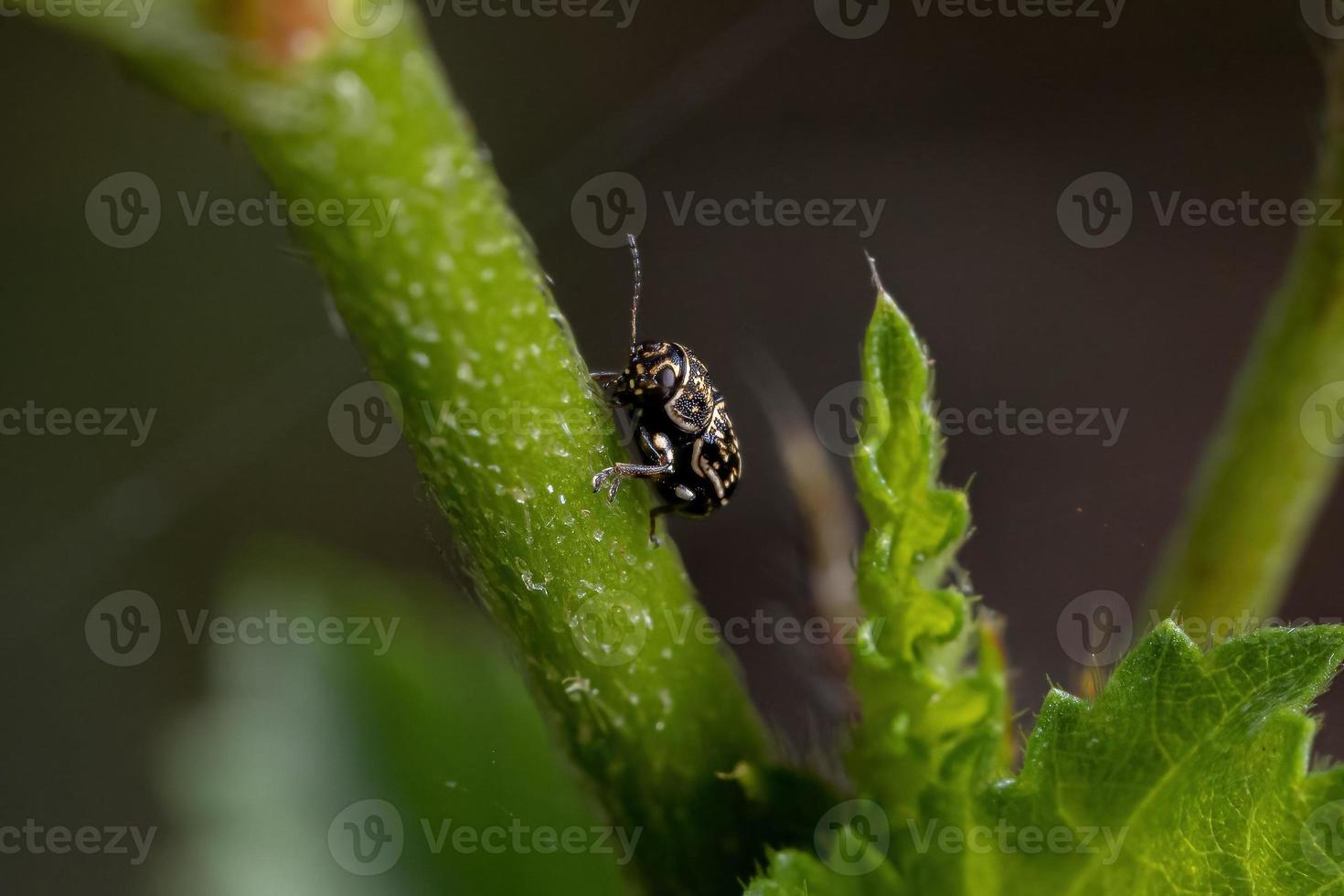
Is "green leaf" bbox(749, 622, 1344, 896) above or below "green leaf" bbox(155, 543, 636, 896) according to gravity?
above

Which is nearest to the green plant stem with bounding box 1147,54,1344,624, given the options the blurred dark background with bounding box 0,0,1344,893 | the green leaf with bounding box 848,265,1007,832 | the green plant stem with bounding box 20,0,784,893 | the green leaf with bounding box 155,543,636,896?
the green leaf with bounding box 848,265,1007,832

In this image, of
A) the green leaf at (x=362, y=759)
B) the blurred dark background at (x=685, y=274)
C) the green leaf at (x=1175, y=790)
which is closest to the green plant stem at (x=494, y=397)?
the green leaf at (x=1175, y=790)

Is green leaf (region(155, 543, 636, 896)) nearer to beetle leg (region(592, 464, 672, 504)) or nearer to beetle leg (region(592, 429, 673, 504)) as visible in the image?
beetle leg (region(592, 429, 673, 504))

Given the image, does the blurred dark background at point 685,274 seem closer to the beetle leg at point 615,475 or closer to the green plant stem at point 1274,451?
the green plant stem at point 1274,451

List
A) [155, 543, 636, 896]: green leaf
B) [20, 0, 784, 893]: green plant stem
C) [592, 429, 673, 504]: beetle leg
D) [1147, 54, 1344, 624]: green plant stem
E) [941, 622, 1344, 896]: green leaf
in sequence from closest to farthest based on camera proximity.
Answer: [20, 0, 784, 893]: green plant stem, [941, 622, 1344, 896]: green leaf, [592, 429, 673, 504]: beetle leg, [1147, 54, 1344, 624]: green plant stem, [155, 543, 636, 896]: green leaf

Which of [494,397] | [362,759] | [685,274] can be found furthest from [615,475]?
[685,274]
